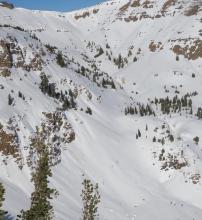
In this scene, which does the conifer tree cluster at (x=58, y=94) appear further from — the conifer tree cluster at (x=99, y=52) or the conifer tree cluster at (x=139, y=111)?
the conifer tree cluster at (x=99, y=52)

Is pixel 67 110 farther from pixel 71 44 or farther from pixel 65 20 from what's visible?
pixel 65 20

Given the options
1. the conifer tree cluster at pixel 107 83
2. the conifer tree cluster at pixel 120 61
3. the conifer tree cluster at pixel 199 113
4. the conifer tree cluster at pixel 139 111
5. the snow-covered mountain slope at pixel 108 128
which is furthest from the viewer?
the conifer tree cluster at pixel 120 61

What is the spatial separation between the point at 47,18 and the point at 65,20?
8337 mm

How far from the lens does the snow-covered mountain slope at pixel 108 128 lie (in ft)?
194

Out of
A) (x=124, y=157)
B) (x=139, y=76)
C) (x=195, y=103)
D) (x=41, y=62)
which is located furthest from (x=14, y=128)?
(x=139, y=76)

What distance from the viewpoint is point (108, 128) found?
76.3 metres

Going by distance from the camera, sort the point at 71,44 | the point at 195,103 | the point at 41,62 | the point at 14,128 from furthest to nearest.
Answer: the point at 71,44, the point at 195,103, the point at 41,62, the point at 14,128

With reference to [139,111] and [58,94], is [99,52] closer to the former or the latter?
[139,111]

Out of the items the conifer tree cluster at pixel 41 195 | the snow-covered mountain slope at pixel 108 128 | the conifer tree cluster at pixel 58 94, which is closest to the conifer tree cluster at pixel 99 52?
the snow-covered mountain slope at pixel 108 128

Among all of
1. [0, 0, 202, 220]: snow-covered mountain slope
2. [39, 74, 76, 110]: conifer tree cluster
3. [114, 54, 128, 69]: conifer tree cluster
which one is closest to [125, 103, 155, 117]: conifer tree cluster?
[0, 0, 202, 220]: snow-covered mountain slope

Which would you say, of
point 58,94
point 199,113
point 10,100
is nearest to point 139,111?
point 199,113

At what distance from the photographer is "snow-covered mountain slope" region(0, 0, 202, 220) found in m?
59.1

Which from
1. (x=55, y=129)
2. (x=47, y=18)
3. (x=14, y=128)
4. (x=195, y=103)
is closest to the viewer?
(x=14, y=128)

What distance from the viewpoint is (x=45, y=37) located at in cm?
13775
